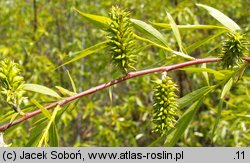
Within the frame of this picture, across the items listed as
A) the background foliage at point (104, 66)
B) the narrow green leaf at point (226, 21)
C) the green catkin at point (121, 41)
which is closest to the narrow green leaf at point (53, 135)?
the green catkin at point (121, 41)

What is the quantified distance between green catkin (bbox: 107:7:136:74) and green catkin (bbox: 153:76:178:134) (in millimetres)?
79

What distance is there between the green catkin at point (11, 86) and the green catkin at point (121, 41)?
0.67ft

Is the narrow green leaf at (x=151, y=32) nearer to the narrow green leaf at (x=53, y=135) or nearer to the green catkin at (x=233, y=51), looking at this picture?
the green catkin at (x=233, y=51)

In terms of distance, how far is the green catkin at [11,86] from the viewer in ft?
2.74

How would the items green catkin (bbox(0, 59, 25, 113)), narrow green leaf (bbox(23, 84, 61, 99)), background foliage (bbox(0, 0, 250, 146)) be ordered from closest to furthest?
1. green catkin (bbox(0, 59, 25, 113))
2. narrow green leaf (bbox(23, 84, 61, 99))
3. background foliage (bbox(0, 0, 250, 146))

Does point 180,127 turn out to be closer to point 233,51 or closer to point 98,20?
point 233,51

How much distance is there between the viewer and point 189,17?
329 centimetres

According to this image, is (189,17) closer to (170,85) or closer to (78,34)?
(78,34)

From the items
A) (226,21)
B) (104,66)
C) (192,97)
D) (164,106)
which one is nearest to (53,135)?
(164,106)

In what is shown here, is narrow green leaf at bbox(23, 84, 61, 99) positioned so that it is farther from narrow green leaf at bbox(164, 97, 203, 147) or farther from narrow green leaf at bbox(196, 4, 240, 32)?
narrow green leaf at bbox(196, 4, 240, 32)

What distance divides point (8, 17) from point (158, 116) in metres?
3.19

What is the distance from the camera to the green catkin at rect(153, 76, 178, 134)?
89cm

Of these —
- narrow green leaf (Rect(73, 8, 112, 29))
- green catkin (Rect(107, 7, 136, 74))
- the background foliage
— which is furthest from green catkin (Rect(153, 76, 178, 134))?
the background foliage

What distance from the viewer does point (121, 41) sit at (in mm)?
886
